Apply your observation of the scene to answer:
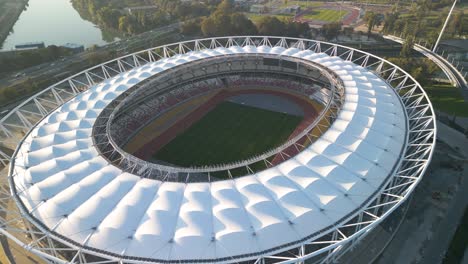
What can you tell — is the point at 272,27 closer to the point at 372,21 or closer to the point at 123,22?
the point at 372,21

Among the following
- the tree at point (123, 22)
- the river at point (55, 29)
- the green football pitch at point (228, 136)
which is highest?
the tree at point (123, 22)

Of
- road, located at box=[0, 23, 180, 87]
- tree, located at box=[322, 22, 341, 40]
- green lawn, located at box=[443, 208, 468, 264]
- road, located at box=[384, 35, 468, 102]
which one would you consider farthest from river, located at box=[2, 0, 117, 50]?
green lawn, located at box=[443, 208, 468, 264]

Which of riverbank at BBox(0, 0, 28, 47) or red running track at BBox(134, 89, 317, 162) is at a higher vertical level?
riverbank at BBox(0, 0, 28, 47)

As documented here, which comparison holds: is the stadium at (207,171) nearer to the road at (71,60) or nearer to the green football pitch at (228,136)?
the green football pitch at (228,136)

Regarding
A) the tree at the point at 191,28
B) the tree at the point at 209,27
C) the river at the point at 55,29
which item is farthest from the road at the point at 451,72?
the river at the point at 55,29

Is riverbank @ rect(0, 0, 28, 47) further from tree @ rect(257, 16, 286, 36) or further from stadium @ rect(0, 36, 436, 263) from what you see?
tree @ rect(257, 16, 286, 36)

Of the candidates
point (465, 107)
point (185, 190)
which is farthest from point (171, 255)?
point (465, 107)

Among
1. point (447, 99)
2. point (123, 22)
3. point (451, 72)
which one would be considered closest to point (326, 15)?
point (451, 72)

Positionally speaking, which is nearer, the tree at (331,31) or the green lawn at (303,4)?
the tree at (331,31)

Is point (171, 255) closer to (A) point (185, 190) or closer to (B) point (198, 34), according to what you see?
(A) point (185, 190)
